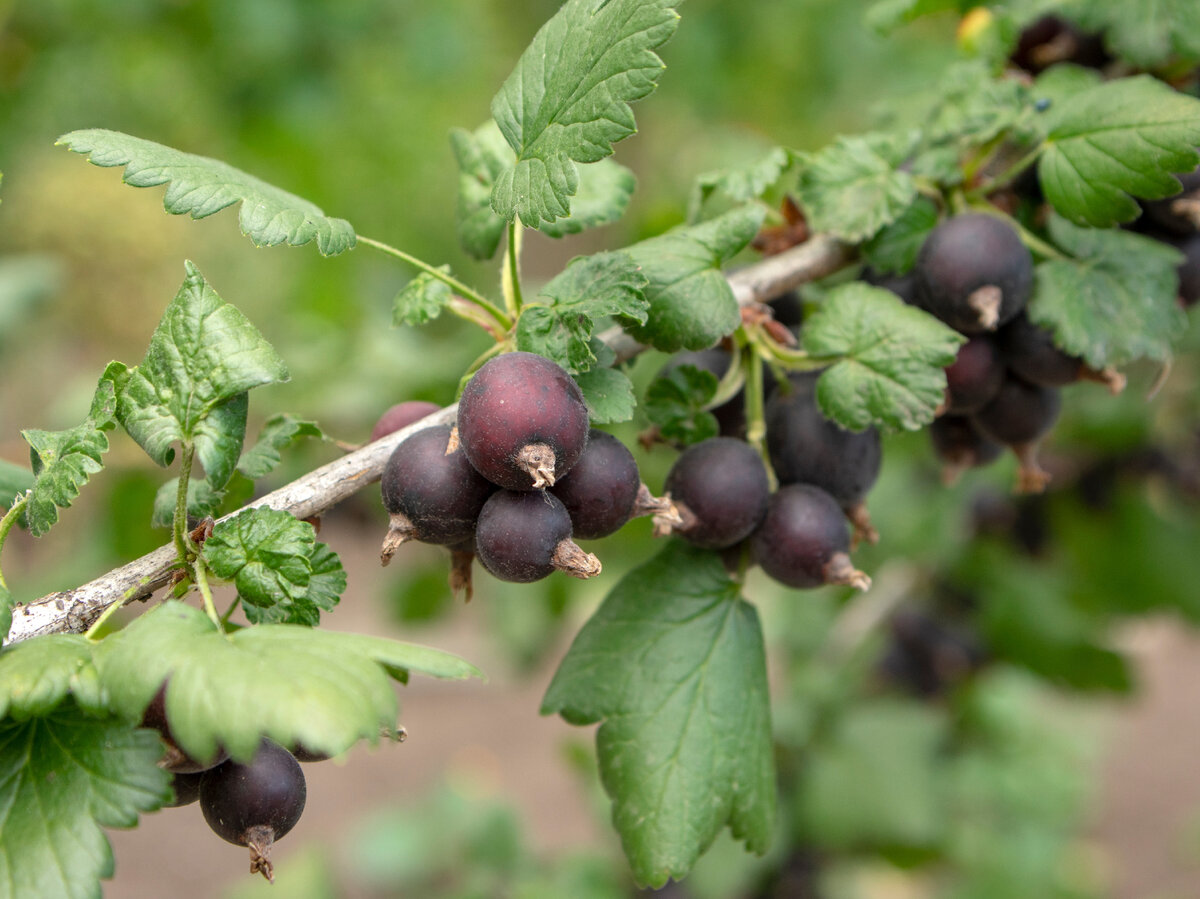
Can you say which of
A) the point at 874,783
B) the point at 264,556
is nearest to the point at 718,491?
the point at 264,556

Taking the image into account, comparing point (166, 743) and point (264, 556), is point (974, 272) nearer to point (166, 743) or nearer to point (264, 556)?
point (264, 556)

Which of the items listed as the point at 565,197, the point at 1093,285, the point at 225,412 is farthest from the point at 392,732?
the point at 1093,285

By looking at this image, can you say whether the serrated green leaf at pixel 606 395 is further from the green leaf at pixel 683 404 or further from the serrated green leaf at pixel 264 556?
the serrated green leaf at pixel 264 556

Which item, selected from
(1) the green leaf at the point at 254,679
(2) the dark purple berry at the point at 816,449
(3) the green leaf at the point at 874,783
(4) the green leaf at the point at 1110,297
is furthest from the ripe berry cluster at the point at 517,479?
(3) the green leaf at the point at 874,783

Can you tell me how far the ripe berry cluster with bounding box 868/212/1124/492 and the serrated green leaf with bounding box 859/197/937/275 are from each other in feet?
0.08

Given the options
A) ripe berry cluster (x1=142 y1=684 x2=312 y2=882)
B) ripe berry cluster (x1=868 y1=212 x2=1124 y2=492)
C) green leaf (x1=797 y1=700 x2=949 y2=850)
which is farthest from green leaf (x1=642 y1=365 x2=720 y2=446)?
green leaf (x1=797 y1=700 x2=949 y2=850)

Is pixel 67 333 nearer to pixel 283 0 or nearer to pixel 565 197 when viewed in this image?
pixel 283 0

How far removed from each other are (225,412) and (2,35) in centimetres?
411

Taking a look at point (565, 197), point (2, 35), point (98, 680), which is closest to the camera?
point (98, 680)

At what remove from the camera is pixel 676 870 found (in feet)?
3.14

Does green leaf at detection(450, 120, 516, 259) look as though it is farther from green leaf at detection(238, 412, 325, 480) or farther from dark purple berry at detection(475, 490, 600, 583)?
dark purple berry at detection(475, 490, 600, 583)

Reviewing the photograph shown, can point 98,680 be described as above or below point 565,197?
below

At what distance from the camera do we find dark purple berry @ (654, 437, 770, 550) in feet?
3.19

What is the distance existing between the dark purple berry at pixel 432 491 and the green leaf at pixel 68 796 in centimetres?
25
